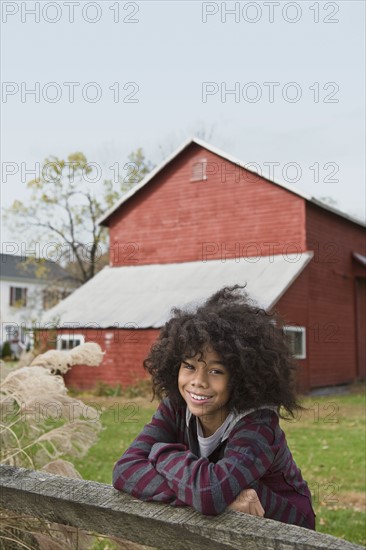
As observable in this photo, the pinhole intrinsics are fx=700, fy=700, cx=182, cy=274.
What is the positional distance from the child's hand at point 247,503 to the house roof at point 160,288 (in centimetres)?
1734

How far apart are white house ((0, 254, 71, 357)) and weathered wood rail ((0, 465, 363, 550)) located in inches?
1051

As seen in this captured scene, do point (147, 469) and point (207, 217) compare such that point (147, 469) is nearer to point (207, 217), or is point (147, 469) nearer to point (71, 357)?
point (71, 357)

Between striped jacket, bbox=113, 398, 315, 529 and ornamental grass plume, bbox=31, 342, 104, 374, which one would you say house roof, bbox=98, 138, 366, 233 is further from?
striped jacket, bbox=113, 398, 315, 529

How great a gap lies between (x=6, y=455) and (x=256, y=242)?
1812cm

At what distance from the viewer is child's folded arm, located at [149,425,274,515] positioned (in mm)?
2020

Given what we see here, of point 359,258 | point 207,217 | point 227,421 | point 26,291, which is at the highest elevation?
point 207,217

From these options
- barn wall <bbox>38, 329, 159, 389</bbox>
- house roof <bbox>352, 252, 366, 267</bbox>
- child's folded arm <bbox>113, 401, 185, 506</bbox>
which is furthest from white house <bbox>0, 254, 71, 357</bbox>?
child's folded arm <bbox>113, 401, 185, 506</bbox>

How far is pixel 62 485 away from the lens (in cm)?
236

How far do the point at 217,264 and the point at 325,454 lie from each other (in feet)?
39.8

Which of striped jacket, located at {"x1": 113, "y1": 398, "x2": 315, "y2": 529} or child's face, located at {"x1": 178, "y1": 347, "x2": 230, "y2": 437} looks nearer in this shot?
striped jacket, located at {"x1": 113, "y1": 398, "x2": 315, "y2": 529}

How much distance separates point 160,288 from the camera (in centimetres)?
2245

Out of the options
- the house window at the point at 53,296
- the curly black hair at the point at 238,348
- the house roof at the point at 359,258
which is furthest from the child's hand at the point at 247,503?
the house window at the point at 53,296

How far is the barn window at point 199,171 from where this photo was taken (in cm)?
2319

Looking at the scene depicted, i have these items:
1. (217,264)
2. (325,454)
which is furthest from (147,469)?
(217,264)
